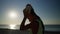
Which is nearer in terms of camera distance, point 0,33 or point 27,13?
point 27,13

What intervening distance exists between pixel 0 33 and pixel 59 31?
819 millimetres

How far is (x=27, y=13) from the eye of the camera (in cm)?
154

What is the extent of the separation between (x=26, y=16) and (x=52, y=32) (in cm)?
73

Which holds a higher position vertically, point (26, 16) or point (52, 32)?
point (26, 16)

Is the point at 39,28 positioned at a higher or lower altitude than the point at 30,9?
lower

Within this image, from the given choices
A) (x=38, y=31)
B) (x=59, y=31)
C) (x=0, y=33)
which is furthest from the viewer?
(x=0, y=33)

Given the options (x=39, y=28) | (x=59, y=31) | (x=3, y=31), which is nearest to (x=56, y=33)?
(x=59, y=31)

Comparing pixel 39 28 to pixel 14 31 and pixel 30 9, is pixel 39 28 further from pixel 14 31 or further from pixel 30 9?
pixel 14 31

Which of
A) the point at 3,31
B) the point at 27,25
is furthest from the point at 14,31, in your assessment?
the point at 27,25

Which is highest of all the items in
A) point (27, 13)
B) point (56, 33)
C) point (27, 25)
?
point (27, 13)

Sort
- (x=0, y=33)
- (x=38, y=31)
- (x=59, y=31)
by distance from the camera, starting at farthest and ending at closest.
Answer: (x=0, y=33)
(x=59, y=31)
(x=38, y=31)

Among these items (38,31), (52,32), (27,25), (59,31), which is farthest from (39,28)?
(52,32)

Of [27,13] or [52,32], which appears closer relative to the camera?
[27,13]

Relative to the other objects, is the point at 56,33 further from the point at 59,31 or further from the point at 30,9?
the point at 30,9
